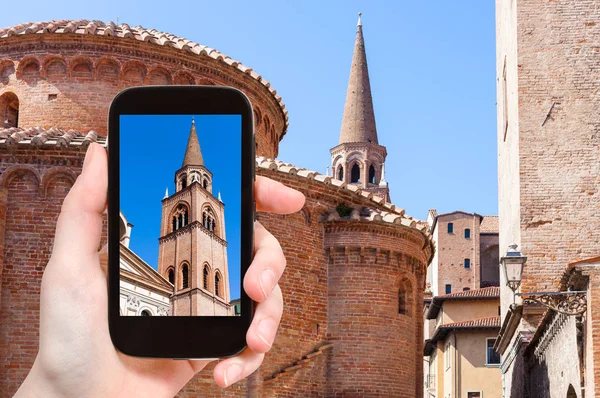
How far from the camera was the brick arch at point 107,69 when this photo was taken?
18594 mm

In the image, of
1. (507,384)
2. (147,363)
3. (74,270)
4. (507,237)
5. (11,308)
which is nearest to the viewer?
(74,270)

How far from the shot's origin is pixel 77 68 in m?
18.7

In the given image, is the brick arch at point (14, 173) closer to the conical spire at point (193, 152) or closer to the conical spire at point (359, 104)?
the conical spire at point (193, 152)

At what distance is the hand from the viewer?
81.3 inches

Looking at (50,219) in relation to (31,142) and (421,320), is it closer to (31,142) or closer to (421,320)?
(31,142)

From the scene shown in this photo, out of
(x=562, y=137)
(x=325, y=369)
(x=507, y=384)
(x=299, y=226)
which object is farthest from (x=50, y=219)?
(x=507, y=384)

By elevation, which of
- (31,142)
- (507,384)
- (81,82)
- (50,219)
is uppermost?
(81,82)

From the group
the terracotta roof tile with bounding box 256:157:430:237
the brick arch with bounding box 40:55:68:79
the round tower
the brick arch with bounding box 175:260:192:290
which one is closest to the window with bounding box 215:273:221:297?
the brick arch with bounding box 175:260:192:290

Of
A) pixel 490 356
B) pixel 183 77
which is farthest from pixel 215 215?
pixel 490 356

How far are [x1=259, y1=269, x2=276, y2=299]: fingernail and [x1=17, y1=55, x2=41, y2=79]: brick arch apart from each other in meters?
17.5

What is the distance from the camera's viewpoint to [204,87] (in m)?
2.38

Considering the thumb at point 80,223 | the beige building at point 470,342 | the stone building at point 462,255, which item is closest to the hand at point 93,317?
the thumb at point 80,223

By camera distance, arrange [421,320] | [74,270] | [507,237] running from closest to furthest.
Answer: [74,270]
[421,320]
[507,237]

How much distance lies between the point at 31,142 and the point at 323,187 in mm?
5467
